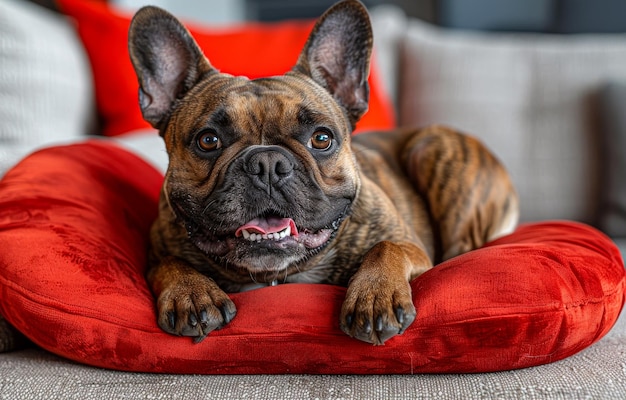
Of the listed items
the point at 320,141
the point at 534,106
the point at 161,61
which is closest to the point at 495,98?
the point at 534,106

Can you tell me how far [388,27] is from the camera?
137 inches

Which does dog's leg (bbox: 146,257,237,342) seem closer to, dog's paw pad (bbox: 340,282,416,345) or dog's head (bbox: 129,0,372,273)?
dog's head (bbox: 129,0,372,273)

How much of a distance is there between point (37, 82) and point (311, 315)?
1977 millimetres

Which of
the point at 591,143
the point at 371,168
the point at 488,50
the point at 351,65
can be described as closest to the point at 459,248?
the point at 371,168

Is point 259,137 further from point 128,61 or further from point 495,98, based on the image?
point 495,98

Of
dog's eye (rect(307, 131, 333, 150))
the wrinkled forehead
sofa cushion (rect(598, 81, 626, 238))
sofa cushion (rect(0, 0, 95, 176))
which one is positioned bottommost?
sofa cushion (rect(598, 81, 626, 238))

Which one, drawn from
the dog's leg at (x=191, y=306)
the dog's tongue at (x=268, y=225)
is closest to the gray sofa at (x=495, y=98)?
the dog's leg at (x=191, y=306)

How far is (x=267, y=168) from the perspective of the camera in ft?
4.73

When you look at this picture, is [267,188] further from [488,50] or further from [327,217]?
Result: [488,50]

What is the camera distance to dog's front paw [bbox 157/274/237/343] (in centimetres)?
135

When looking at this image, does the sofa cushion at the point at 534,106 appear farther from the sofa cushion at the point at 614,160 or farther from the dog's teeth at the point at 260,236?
the dog's teeth at the point at 260,236

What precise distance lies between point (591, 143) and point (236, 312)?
2.14 meters

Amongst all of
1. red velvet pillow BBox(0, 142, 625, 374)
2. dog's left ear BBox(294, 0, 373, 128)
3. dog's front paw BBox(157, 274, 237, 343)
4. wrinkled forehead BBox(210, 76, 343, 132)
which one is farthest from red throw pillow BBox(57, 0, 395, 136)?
dog's front paw BBox(157, 274, 237, 343)

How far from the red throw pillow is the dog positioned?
1046 mm
